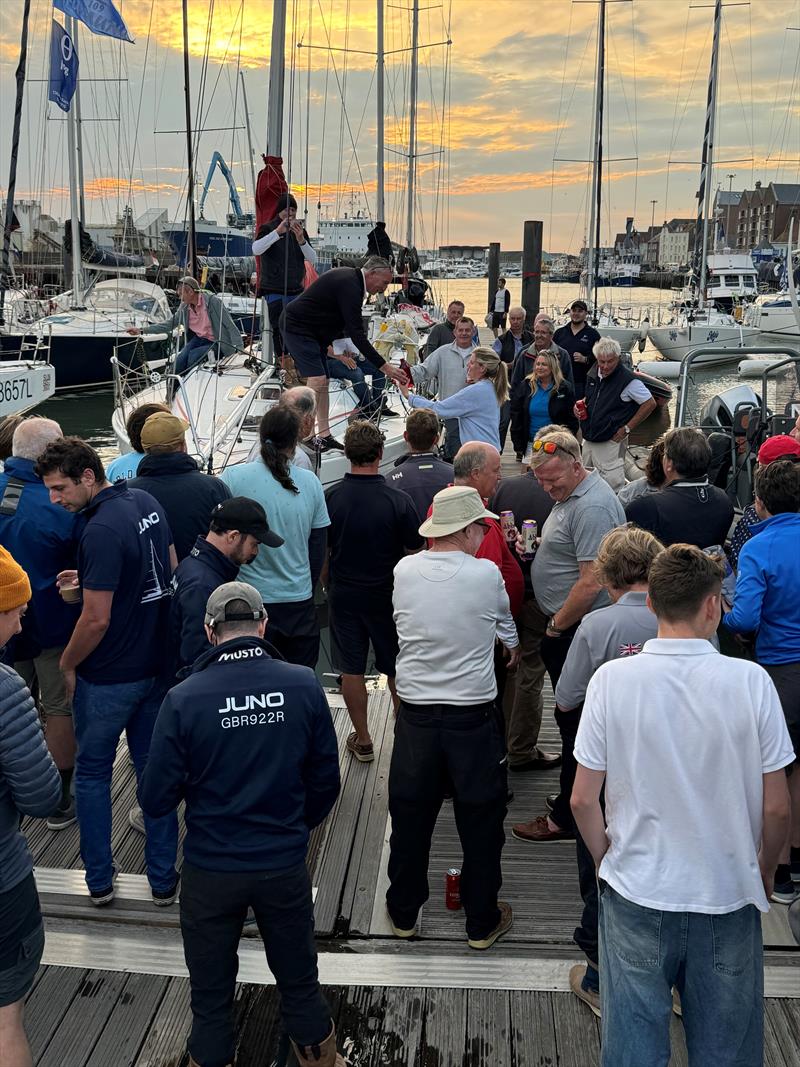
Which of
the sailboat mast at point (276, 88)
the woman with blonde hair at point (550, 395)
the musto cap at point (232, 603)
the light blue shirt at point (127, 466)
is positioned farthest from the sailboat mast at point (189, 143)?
the musto cap at point (232, 603)

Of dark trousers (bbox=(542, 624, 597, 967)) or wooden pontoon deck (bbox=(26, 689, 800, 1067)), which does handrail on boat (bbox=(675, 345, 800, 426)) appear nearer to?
dark trousers (bbox=(542, 624, 597, 967))

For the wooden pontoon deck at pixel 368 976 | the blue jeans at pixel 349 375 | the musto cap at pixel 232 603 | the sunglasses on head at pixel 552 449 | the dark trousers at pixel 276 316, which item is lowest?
the wooden pontoon deck at pixel 368 976

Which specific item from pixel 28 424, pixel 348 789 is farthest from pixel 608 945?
pixel 28 424

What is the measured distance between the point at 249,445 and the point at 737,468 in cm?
434

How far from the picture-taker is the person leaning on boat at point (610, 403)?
269 inches

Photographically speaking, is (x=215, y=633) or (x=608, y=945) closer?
(x=608, y=945)

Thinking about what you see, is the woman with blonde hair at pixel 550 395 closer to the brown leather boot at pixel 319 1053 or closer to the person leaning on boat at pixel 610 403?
the person leaning on boat at pixel 610 403

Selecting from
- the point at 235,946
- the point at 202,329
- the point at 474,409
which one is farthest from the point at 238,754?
the point at 202,329

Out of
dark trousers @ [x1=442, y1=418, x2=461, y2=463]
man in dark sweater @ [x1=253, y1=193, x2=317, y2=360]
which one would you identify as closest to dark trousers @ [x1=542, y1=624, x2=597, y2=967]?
dark trousers @ [x1=442, y1=418, x2=461, y2=463]

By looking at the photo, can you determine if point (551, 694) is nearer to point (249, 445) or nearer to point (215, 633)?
point (215, 633)

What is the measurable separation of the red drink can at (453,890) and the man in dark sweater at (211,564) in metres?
1.35

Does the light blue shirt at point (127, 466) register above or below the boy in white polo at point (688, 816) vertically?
above

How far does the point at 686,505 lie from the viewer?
416cm

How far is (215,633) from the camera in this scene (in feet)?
8.24
